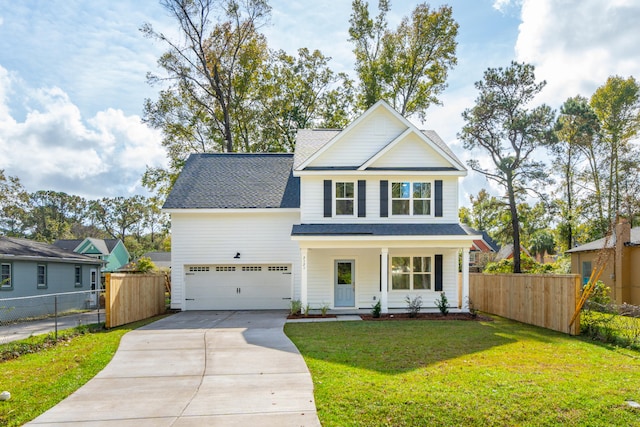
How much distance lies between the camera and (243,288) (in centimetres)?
2041

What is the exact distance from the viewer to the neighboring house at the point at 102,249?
1645 inches

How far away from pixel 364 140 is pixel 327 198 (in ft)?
9.85

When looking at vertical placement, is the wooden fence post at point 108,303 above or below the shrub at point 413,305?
above

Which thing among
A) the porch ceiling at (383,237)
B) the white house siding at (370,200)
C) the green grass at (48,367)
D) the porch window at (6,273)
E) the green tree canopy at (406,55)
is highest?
the green tree canopy at (406,55)

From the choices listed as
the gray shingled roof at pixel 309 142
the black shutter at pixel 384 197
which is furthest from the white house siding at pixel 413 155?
the gray shingled roof at pixel 309 142

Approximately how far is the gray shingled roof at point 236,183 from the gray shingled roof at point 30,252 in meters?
7.12

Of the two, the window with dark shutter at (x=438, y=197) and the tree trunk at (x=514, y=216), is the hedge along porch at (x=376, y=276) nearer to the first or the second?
the window with dark shutter at (x=438, y=197)

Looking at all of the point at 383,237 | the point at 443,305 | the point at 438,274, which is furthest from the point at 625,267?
the point at 383,237

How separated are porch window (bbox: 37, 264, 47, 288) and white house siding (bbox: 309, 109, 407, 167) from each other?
583 inches

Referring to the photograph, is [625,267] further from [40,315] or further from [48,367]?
[40,315]

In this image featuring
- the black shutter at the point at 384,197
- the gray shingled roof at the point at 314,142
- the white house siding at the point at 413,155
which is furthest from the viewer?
the gray shingled roof at the point at 314,142

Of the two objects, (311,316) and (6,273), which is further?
(6,273)

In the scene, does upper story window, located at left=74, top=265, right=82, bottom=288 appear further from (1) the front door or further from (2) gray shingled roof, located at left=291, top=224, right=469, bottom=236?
(1) the front door

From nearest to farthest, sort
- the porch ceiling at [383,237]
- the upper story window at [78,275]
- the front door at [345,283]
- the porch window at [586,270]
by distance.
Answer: the porch ceiling at [383,237]
the front door at [345,283]
the porch window at [586,270]
the upper story window at [78,275]
